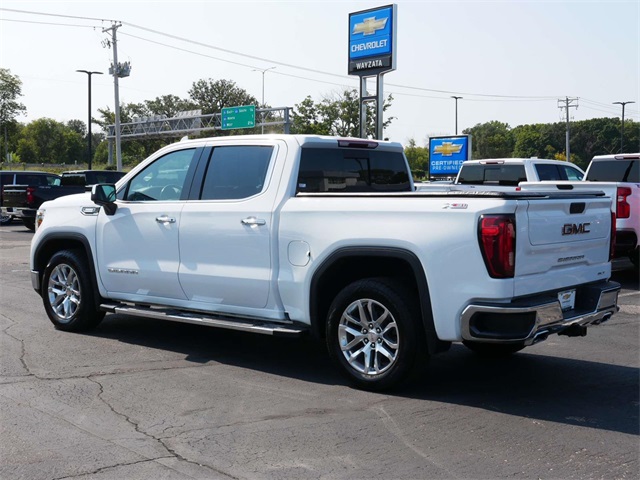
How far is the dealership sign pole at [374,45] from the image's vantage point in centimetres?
2708

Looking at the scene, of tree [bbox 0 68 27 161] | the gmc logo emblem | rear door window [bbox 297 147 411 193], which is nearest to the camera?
the gmc logo emblem

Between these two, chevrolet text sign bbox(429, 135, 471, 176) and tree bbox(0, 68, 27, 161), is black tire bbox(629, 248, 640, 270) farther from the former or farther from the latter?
tree bbox(0, 68, 27, 161)

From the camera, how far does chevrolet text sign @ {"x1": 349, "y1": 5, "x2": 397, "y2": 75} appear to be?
88.8 ft

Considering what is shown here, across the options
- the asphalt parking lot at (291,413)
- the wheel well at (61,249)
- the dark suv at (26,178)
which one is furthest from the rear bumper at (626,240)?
the dark suv at (26,178)

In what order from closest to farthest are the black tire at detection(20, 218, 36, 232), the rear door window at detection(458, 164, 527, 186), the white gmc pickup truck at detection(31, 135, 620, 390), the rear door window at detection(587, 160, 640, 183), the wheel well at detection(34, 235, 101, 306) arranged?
the white gmc pickup truck at detection(31, 135, 620, 390) < the wheel well at detection(34, 235, 101, 306) < the rear door window at detection(587, 160, 640, 183) < the rear door window at detection(458, 164, 527, 186) < the black tire at detection(20, 218, 36, 232)

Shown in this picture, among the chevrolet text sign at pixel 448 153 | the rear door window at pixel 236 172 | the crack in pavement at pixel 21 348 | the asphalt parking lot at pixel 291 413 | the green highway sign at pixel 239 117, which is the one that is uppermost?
the green highway sign at pixel 239 117

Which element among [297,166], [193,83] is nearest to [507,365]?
[297,166]

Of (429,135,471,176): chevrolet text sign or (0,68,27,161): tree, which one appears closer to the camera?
(429,135,471,176): chevrolet text sign

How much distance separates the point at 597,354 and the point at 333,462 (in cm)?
389

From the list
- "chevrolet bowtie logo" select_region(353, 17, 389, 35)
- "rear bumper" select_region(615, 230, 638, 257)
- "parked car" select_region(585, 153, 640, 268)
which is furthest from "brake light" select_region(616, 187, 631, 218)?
"chevrolet bowtie logo" select_region(353, 17, 389, 35)

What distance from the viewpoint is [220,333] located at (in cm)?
819

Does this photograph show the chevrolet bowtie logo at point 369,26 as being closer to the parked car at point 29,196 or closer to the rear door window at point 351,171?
the parked car at point 29,196

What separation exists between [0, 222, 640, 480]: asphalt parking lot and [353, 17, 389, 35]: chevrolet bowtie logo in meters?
21.3

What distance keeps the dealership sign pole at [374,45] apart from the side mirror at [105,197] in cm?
1972
